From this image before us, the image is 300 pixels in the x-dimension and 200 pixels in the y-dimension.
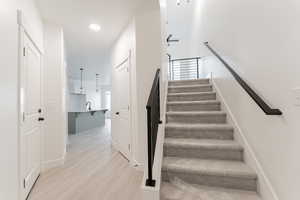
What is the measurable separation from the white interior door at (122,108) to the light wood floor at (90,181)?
345 millimetres

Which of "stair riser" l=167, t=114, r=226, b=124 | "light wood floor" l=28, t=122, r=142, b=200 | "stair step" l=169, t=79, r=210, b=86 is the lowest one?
"light wood floor" l=28, t=122, r=142, b=200

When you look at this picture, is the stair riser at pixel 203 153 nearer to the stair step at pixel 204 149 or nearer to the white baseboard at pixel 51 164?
the stair step at pixel 204 149

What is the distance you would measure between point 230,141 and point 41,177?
2909mm

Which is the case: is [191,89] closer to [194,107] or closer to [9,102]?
[194,107]

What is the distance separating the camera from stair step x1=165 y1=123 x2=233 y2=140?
2188mm

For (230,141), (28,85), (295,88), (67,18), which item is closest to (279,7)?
(295,88)

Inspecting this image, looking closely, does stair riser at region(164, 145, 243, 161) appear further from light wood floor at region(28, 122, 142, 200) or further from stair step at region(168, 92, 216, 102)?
stair step at region(168, 92, 216, 102)

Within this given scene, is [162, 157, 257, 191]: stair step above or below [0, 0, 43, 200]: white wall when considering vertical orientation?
below

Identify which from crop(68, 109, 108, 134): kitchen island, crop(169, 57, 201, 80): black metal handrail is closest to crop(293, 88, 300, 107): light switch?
crop(169, 57, 201, 80): black metal handrail

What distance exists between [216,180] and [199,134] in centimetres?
70

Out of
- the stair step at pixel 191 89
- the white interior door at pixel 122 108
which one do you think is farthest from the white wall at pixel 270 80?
the white interior door at pixel 122 108

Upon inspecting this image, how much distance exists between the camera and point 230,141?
208 centimetres

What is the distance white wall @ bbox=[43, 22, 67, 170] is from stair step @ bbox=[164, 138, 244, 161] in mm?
2178

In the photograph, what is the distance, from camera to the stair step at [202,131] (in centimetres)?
219
